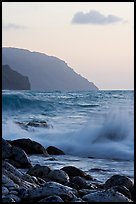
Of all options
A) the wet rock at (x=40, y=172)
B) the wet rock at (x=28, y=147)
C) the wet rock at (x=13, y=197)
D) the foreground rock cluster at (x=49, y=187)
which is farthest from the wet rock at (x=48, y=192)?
the wet rock at (x=28, y=147)

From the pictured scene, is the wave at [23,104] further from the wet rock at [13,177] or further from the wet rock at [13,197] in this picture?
the wet rock at [13,197]

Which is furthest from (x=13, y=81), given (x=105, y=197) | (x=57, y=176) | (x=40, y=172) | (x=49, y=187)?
(x=105, y=197)

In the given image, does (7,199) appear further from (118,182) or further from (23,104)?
(23,104)

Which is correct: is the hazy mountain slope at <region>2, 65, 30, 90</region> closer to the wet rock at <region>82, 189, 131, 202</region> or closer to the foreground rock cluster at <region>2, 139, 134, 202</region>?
the foreground rock cluster at <region>2, 139, 134, 202</region>

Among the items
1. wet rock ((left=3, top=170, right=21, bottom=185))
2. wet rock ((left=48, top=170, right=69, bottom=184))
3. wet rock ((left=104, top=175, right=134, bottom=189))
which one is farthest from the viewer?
wet rock ((left=48, top=170, right=69, bottom=184))

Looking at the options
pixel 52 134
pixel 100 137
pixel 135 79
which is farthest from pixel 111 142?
pixel 135 79

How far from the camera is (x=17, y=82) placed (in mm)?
90000

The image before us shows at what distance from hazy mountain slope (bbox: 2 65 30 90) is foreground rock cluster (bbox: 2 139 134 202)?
79.8 meters

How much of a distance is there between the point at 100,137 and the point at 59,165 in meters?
6.66

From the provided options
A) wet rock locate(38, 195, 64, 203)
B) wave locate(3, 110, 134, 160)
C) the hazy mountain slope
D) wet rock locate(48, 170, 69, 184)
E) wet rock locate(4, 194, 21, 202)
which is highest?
the hazy mountain slope

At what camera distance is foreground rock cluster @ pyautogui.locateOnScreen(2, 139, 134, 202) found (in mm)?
4879

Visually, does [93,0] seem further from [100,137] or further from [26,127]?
[26,127]

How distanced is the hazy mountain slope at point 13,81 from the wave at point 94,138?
6905 centimetres

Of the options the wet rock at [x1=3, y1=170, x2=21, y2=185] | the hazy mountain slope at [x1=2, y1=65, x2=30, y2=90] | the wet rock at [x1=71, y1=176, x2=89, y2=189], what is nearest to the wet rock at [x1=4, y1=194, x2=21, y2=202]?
the wet rock at [x1=3, y1=170, x2=21, y2=185]
